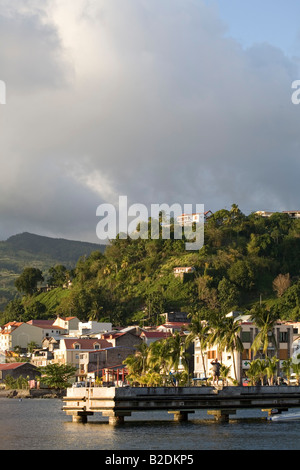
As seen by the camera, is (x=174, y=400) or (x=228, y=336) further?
(x=228, y=336)

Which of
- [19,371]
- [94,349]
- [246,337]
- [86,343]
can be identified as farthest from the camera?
[86,343]

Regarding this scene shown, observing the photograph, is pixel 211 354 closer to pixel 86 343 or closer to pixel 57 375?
pixel 57 375

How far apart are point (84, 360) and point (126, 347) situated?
9698mm

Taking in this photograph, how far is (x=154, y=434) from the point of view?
68062 mm

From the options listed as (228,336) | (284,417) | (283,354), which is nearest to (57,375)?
(283,354)

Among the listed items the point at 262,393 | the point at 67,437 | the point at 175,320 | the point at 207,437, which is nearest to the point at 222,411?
the point at 262,393

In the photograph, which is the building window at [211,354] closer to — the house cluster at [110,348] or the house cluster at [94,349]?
the house cluster at [110,348]

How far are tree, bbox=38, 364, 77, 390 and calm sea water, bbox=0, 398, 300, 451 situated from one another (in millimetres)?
65522

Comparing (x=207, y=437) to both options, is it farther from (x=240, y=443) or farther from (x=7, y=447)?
(x=7, y=447)

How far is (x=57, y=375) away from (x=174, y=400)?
8411cm

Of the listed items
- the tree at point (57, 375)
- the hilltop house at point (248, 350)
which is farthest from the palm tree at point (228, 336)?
the tree at point (57, 375)

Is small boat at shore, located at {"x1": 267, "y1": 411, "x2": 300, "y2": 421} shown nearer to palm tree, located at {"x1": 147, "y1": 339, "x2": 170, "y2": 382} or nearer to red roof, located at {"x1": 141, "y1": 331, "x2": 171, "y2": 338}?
palm tree, located at {"x1": 147, "y1": 339, "x2": 170, "y2": 382}

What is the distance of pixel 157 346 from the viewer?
107500mm

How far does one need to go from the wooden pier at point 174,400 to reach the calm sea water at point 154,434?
1.49m
